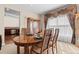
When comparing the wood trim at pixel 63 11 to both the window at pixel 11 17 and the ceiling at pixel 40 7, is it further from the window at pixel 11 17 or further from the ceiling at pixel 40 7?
the window at pixel 11 17

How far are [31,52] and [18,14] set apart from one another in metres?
0.65

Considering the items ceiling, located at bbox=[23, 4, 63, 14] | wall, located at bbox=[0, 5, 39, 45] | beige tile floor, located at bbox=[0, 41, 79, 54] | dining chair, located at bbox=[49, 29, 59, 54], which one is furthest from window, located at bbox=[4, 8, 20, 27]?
dining chair, located at bbox=[49, 29, 59, 54]

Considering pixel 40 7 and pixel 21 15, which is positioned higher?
pixel 40 7

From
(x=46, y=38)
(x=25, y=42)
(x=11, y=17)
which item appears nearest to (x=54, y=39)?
(x=46, y=38)

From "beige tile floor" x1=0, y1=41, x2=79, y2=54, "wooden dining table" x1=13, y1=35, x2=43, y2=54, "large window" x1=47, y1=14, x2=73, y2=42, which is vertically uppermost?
"large window" x1=47, y1=14, x2=73, y2=42

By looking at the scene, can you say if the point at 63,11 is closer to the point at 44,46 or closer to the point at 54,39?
the point at 54,39

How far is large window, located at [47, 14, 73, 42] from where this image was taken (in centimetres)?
178

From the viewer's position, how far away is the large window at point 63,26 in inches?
70.0

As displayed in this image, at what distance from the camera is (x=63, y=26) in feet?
5.88

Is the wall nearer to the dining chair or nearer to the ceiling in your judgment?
the ceiling

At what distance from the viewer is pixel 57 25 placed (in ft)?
5.97

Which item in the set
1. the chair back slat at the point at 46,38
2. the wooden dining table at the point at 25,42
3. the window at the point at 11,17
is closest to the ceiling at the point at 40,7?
the window at the point at 11,17

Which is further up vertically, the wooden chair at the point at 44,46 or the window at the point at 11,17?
the window at the point at 11,17
